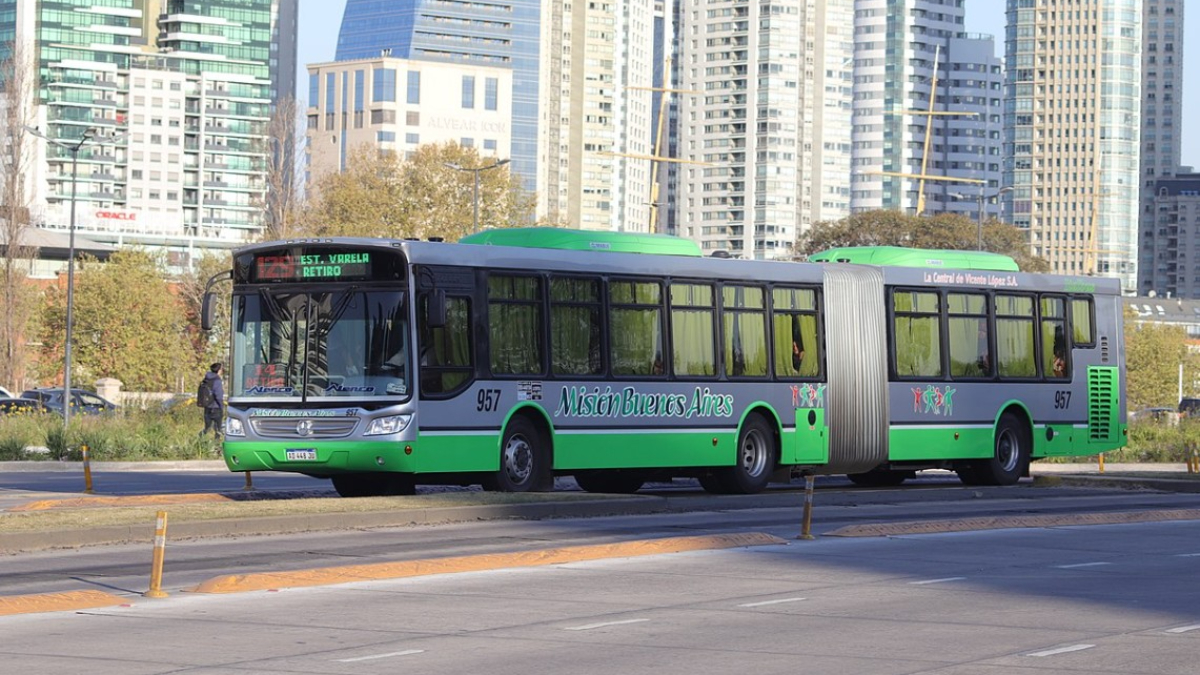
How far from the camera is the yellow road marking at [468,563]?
15367 mm

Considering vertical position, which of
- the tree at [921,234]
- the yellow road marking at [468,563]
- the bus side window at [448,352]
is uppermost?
the tree at [921,234]

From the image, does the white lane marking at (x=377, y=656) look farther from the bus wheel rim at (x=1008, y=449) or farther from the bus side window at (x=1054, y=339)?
the bus side window at (x=1054, y=339)

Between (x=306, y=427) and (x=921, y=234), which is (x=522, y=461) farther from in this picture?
(x=921, y=234)

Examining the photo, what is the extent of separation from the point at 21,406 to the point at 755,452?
29564 millimetres

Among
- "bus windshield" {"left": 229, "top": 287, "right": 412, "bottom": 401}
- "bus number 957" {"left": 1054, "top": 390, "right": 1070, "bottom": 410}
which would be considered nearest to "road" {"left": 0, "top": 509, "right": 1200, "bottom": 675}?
"bus windshield" {"left": 229, "top": 287, "right": 412, "bottom": 401}

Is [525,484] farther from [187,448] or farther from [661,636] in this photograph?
[187,448]

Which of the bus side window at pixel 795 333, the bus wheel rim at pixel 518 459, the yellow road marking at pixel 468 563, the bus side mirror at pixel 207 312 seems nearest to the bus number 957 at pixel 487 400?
the bus wheel rim at pixel 518 459

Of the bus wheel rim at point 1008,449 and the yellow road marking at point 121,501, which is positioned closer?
the yellow road marking at point 121,501

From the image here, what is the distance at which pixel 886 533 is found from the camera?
69.9 ft

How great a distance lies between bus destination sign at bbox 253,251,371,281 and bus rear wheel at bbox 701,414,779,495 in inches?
250

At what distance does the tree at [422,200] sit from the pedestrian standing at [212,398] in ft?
133

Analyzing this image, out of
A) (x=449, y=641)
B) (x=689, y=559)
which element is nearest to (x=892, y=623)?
(x=449, y=641)

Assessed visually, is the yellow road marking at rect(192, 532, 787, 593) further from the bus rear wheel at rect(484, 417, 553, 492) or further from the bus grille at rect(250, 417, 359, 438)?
the bus grille at rect(250, 417, 359, 438)

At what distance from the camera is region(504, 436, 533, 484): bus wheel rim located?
990 inches
